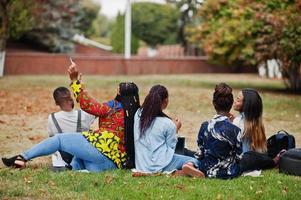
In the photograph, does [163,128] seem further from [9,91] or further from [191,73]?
[191,73]

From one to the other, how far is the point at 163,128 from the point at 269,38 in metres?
14.3

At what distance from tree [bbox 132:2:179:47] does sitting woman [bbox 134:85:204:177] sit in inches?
2146

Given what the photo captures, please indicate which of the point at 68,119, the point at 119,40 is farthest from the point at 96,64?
the point at 68,119

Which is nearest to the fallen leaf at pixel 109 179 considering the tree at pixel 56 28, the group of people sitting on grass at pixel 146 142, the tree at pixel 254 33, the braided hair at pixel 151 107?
the group of people sitting on grass at pixel 146 142

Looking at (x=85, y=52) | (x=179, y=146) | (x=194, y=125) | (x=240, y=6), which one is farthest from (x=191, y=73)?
(x=179, y=146)

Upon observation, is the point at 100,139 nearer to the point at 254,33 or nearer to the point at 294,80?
the point at 254,33

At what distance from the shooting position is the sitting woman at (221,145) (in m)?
6.77

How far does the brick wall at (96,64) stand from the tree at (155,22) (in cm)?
2290

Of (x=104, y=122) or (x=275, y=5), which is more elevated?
(x=275, y=5)

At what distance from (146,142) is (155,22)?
55.3 metres

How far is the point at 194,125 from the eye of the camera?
1263cm

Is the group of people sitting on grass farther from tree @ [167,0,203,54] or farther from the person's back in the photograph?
tree @ [167,0,203,54]

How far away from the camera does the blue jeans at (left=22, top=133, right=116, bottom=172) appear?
7074 millimetres

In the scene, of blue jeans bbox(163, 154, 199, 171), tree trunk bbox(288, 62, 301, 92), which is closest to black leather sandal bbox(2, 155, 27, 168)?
blue jeans bbox(163, 154, 199, 171)
